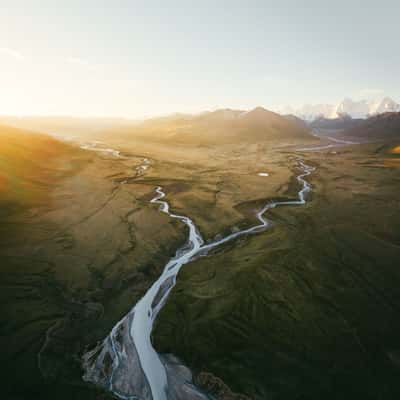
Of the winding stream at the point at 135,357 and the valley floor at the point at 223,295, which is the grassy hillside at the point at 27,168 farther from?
the winding stream at the point at 135,357

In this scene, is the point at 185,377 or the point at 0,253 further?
the point at 0,253

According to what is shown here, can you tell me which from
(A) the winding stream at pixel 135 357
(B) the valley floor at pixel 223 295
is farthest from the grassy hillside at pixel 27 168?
(A) the winding stream at pixel 135 357

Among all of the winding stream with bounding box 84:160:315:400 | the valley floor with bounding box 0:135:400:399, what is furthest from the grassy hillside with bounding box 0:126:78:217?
the winding stream with bounding box 84:160:315:400

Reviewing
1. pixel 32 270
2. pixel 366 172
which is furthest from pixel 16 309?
pixel 366 172

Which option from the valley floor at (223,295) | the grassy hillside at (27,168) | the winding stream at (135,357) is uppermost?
the grassy hillside at (27,168)

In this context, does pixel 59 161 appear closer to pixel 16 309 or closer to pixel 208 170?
pixel 208 170

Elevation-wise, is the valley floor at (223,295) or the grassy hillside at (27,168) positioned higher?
the grassy hillside at (27,168)

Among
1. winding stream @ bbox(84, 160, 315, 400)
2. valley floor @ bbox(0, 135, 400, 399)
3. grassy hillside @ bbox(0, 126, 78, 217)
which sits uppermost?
grassy hillside @ bbox(0, 126, 78, 217)

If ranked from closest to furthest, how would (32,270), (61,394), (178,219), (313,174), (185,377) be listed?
(61,394)
(185,377)
(32,270)
(178,219)
(313,174)

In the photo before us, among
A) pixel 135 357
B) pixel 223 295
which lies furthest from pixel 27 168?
pixel 135 357

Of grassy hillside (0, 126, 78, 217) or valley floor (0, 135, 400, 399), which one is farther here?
grassy hillside (0, 126, 78, 217)

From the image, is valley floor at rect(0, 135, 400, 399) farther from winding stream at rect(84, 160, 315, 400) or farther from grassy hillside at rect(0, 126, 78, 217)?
grassy hillside at rect(0, 126, 78, 217)
